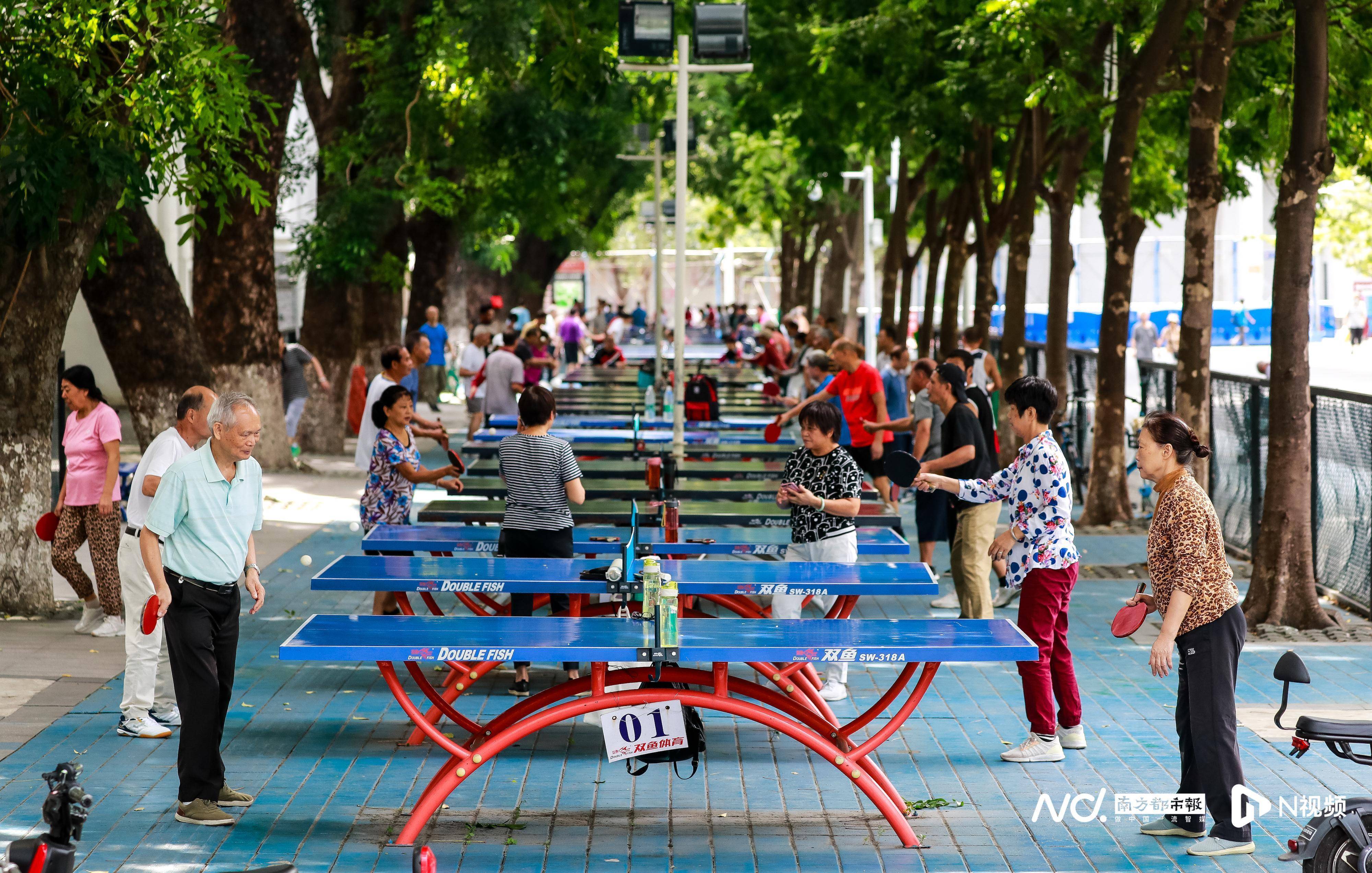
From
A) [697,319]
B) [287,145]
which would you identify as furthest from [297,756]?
[697,319]

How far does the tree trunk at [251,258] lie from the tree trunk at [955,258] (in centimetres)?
1066

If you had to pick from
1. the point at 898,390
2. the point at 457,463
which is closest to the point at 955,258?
the point at 898,390

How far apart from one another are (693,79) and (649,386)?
19.6 m

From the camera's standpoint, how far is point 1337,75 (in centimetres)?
1333

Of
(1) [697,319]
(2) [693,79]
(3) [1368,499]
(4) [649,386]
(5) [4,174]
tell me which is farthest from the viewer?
(1) [697,319]

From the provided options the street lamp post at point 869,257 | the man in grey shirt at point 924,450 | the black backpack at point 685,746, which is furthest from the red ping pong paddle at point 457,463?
the street lamp post at point 869,257

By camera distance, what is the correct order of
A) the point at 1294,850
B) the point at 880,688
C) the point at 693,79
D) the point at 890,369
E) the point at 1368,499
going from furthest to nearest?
the point at 693,79 → the point at 890,369 → the point at 1368,499 → the point at 880,688 → the point at 1294,850

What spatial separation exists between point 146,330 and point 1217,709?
1177 centimetres

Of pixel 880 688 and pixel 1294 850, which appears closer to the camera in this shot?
pixel 1294 850

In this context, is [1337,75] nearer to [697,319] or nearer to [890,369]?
[890,369]

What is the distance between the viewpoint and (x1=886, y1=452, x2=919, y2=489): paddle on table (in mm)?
7508

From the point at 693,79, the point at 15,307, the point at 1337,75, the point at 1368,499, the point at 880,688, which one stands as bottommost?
the point at 880,688

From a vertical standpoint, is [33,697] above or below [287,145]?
below

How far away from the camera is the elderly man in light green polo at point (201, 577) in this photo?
6324mm
